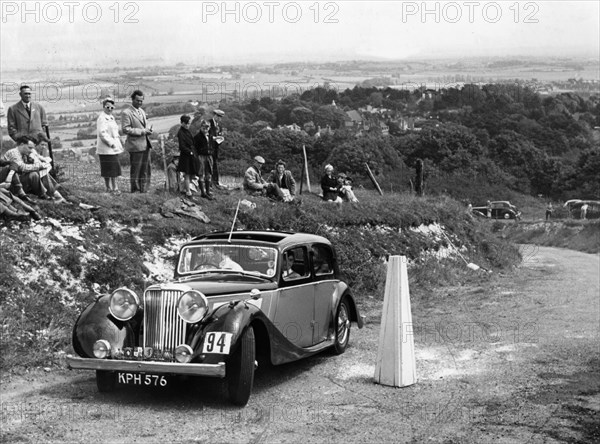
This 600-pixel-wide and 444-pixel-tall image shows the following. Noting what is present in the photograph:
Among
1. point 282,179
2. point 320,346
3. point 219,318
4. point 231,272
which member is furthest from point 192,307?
point 282,179

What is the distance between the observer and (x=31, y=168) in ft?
52.1

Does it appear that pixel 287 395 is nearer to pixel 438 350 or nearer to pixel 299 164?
pixel 438 350

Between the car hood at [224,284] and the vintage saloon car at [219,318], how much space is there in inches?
0.5

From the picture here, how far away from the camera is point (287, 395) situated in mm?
11250

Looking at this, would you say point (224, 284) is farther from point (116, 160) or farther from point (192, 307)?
point (116, 160)

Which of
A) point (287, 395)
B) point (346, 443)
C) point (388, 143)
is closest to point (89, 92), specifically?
point (287, 395)

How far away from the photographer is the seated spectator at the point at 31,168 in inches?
617

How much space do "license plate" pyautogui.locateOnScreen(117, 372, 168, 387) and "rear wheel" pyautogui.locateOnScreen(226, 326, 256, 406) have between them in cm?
69

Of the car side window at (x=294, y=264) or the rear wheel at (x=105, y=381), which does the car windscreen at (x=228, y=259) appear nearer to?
the car side window at (x=294, y=264)

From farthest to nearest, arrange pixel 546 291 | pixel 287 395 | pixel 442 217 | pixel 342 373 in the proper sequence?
pixel 442 217
pixel 546 291
pixel 342 373
pixel 287 395

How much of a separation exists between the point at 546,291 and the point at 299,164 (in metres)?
14.5

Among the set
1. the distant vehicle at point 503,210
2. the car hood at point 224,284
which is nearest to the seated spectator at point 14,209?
the car hood at point 224,284

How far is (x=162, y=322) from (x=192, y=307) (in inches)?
16.6

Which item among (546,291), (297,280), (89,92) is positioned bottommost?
(546,291)
